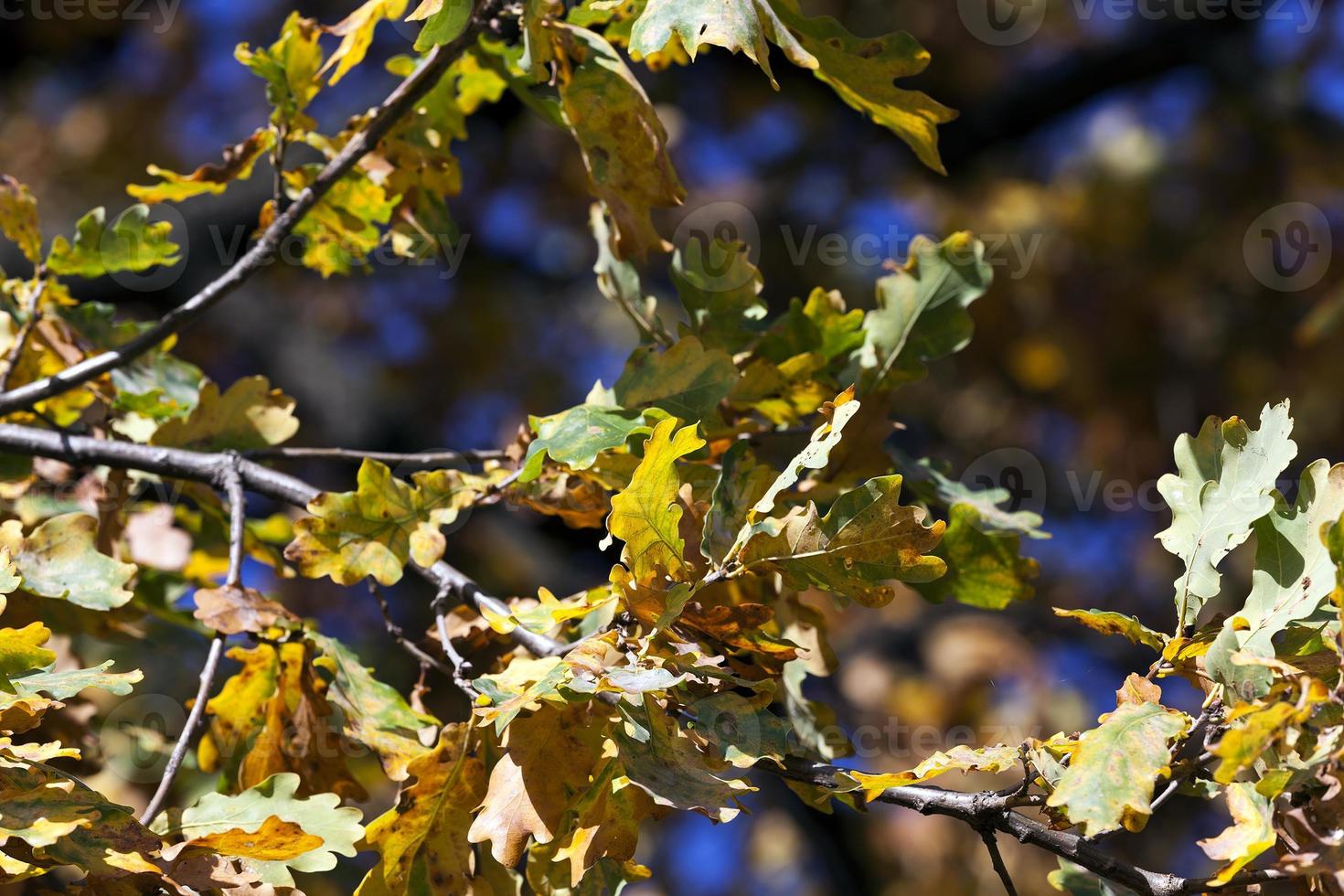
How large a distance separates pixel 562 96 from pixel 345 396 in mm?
3421

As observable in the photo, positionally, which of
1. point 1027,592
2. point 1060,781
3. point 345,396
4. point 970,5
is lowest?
point 345,396

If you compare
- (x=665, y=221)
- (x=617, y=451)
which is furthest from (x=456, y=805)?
(x=665, y=221)

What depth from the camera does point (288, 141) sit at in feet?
3.63

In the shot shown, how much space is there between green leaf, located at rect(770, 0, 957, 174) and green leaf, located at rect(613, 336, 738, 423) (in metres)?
0.23

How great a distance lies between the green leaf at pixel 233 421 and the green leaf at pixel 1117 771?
28.9 inches

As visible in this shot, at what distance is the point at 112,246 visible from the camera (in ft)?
3.70

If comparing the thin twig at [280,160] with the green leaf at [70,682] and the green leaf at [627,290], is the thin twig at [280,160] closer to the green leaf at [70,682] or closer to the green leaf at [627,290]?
the green leaf at [627,290]

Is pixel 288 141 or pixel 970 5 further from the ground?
pixel 288 141

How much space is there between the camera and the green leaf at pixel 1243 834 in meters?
0.62

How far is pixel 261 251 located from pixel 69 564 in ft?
0.99

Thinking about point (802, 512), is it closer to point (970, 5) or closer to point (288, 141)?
point (288, 141)
